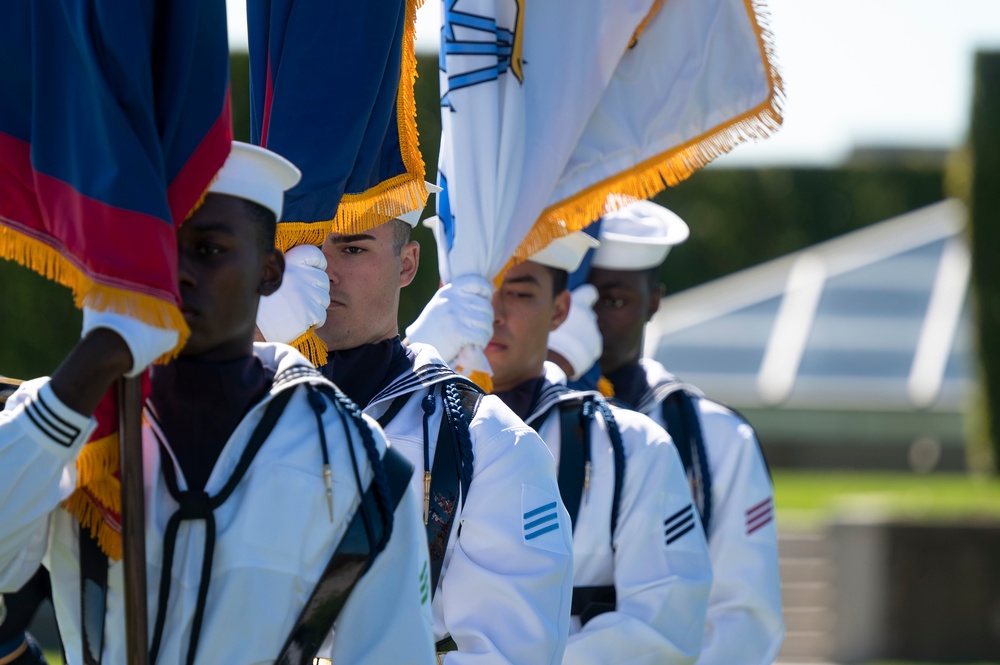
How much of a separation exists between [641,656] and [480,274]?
1.03m

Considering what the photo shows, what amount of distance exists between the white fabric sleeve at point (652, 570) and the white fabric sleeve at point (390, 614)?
5.49 ft

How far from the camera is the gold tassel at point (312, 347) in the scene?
3455mm

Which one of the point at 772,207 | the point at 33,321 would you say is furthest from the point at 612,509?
the point at 772,207

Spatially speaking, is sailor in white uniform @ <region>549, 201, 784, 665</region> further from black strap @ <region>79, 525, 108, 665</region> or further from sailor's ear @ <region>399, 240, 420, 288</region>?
black strap @ <region>79, 525, 108, 665</region>

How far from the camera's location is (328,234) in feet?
11.5

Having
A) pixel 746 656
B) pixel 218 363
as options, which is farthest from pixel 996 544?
pixel 218 363

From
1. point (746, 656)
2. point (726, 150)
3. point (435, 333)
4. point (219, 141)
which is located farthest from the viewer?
point (746, 656)

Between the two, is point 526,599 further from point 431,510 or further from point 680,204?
point 680,204

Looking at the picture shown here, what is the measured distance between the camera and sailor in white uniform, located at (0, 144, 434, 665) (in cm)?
238

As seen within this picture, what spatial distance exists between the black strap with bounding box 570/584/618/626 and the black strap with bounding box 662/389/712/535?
798mm

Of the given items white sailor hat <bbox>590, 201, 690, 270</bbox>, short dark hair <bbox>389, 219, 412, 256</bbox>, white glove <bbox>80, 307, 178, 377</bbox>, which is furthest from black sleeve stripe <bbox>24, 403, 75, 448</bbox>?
white sailor hat <bbox>590, 201, 690, 270</bbox>

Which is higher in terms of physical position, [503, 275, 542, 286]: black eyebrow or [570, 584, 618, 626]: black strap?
[503, 275, 542, 286]: black eyebrow

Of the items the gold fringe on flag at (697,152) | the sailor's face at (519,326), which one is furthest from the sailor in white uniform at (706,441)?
the gold fringe on flag at (697,152)

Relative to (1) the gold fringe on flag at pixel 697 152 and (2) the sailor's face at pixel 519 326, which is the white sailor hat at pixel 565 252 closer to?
(2) the sailor's face at pixel 519 326
